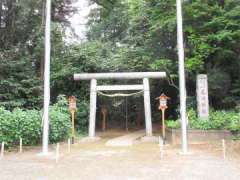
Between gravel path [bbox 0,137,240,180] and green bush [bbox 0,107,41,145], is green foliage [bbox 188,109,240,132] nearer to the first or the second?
gravel path [bbox 0,137,240,180]

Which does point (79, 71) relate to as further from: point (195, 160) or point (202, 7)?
point (195, 160)

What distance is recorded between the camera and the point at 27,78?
17516 mm

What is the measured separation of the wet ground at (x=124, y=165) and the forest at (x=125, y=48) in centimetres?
520

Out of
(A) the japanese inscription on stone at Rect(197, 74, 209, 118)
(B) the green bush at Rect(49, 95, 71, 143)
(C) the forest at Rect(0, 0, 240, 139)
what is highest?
(C) the forest at Rect(0, 0, 240, 139)

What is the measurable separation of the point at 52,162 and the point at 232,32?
9570 mm

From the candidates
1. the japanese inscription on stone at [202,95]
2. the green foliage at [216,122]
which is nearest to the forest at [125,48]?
the japanese inscription on stone at [202,95]

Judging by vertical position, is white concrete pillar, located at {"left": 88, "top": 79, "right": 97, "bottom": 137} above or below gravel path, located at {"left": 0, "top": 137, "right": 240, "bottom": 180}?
above

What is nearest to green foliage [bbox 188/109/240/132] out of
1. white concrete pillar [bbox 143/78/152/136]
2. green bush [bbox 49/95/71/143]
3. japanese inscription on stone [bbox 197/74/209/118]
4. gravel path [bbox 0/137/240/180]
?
japanese inscription on stone [bbox 197/74/209/118]

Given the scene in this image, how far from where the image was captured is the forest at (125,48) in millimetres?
14539

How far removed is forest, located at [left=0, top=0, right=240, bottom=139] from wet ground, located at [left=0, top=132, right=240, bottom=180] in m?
5.20

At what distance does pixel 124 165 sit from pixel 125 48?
1143 cm

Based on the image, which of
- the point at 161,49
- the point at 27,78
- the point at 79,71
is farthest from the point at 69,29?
the point at 161,49

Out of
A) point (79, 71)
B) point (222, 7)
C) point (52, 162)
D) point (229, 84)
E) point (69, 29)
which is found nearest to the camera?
point (52, 162)

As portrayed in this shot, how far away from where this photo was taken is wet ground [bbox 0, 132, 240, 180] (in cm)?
709
